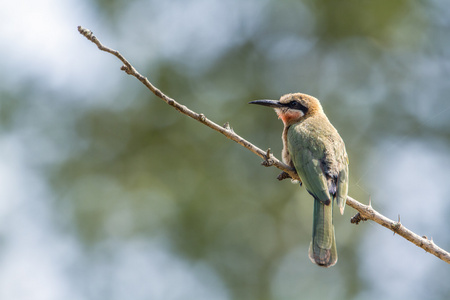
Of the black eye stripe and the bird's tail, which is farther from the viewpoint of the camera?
the black eye stripe

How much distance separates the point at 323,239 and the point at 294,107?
1.62 meters

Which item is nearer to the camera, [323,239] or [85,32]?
[85,32]

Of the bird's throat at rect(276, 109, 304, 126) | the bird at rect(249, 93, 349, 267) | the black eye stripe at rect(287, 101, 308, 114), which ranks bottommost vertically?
the bird at rect(249, 93, 349, 267)

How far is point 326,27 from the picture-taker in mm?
12719

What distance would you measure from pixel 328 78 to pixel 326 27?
1.30 metres

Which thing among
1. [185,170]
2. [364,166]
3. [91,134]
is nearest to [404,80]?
[364,166]

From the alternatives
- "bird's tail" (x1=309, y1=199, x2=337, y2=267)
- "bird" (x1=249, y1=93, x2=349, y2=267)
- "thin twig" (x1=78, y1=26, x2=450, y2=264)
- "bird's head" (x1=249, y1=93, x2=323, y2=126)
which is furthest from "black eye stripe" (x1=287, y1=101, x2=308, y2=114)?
"thin twig" (x1=78, y1=26, x2=450, y2=264)

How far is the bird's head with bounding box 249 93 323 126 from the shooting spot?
5.23m

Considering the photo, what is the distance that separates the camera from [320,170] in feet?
14.1

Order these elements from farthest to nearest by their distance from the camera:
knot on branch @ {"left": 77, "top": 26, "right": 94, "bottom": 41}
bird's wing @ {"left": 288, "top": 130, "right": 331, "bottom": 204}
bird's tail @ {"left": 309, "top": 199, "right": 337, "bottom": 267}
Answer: bird's wing @ {"left": 288, "top": 130, "right": 331, "bottom": 204}, bird's tail @ {"left": 309, "top": 199, "right": 337, "bottom": 267}, knot on branch @ {"left": 77, "top": 26, "right": 94, "bottom": 41}

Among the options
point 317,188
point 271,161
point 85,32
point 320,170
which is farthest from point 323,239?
point 85,32

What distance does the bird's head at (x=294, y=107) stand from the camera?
5.23 m

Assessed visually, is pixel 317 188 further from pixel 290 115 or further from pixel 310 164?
pixel 290 115

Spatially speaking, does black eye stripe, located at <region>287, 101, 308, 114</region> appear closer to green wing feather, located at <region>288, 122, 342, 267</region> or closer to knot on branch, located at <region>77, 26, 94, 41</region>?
green wing feather, located at <region>288, 122, 342, 267</region>
